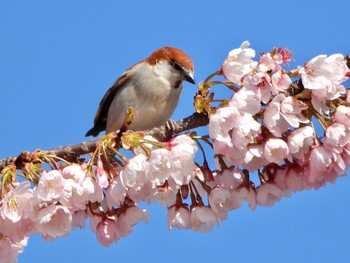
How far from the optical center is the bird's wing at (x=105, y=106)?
8.33 meters

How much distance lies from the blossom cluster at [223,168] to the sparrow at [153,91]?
3.40m

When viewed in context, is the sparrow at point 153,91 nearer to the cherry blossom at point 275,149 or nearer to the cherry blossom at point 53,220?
the cherry blossom at point 275,149

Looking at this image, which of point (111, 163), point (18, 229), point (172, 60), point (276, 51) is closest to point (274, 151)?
point (276, 51)

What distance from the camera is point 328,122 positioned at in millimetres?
4195

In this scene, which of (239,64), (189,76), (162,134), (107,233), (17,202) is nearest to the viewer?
(17,202)

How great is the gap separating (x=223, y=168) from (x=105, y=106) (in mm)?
4444

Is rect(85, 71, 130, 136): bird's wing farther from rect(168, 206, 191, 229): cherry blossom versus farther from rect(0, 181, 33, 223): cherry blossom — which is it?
rect(0, 181, 33, 223): cherry blossom

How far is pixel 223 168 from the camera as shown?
4348 millimetres

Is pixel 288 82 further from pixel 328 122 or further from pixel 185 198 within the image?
pixel 185 198

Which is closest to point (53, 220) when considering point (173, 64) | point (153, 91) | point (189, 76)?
point (189, 76)

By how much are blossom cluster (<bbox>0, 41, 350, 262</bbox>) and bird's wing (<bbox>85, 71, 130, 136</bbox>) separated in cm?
398

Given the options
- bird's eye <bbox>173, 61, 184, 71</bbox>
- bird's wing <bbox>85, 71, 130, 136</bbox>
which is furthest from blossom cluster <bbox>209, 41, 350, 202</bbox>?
bird's wing <bbox>85, 71, 130, 136</bbox>

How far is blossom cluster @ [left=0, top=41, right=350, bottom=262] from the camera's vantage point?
12.7 feet

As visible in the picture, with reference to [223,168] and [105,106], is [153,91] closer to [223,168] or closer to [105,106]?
[105,106]
